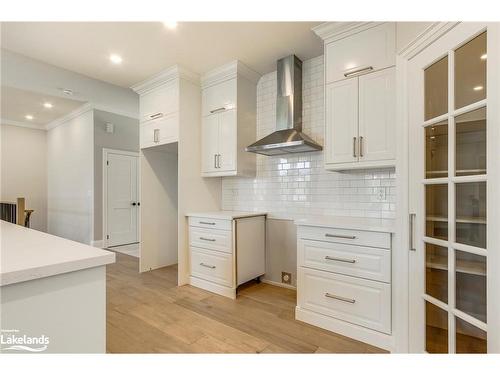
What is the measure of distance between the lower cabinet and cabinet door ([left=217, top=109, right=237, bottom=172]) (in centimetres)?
127

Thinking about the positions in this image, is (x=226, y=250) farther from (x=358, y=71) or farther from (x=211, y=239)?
(x=358, y=71)

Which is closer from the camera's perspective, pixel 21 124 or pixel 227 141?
pixel 227 141

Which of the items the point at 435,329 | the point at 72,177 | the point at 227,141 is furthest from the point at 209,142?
the point at 72,177

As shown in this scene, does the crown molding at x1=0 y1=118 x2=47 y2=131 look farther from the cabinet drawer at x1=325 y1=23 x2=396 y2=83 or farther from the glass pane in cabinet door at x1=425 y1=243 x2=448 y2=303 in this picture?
the glass pane in cabinet door at x1=425 y1=243 x2=448 y2=303

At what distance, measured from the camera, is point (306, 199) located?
293 cm

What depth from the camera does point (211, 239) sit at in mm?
2953

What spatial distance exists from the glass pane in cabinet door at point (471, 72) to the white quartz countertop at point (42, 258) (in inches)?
70.4

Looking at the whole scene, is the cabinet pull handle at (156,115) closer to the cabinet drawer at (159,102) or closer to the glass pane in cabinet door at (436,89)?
the cabinet drawer at (159,102)

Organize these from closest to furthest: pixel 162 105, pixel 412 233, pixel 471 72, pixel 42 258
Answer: pixel 42 258 < pixel 471 72 < pixel 412 233 < pixel 162 105

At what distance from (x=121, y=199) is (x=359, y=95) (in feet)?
16.2

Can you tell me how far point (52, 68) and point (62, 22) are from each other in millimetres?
1215

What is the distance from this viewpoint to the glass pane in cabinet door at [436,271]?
148 centimetres
